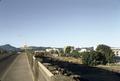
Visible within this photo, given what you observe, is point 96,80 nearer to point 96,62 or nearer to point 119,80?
point 119,80

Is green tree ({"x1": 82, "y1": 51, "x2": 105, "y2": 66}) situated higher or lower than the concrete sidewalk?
higher

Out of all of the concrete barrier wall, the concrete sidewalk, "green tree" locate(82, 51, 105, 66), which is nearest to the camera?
the concrete barrier wall

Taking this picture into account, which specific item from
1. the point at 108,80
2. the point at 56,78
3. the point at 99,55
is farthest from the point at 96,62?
the point at 56,78

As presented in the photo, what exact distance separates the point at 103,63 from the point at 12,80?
13217cm

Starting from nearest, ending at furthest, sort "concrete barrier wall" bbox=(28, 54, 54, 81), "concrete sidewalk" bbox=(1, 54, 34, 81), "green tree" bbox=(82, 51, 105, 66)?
"concrete barrier wall" bbox=(28, 54, 54, 81)
"concrete sidewalk" bbox=(1, 54, 34, 81)
"green tree" bbox=(82, 51, 105, 66)

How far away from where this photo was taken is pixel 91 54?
15538 centimetres

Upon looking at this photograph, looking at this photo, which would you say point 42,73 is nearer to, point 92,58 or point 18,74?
point 18,74

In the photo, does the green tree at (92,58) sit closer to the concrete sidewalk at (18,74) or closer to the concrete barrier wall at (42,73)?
the concrete sidewalk at (18,74)

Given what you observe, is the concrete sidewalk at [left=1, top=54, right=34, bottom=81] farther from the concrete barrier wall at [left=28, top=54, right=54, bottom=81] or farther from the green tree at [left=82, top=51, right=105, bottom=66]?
the green tree at [left=82, top=51, right=105, bottom=66]

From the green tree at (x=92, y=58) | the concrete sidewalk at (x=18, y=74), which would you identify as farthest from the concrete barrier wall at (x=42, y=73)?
the green tree at (x=92, y=58)

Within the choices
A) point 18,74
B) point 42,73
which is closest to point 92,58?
point 18,74

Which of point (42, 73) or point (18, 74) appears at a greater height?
point (42, 73)

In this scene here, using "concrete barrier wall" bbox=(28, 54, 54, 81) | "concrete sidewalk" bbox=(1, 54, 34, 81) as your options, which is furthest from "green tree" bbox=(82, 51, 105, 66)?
"concrete barrier wall" bbox=(28, 54, 54, 81)

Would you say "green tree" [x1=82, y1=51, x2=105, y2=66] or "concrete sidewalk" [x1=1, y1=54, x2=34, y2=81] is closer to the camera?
"concrete sidewalk" [x1=1, y1=54, x2=34, y2=81]
